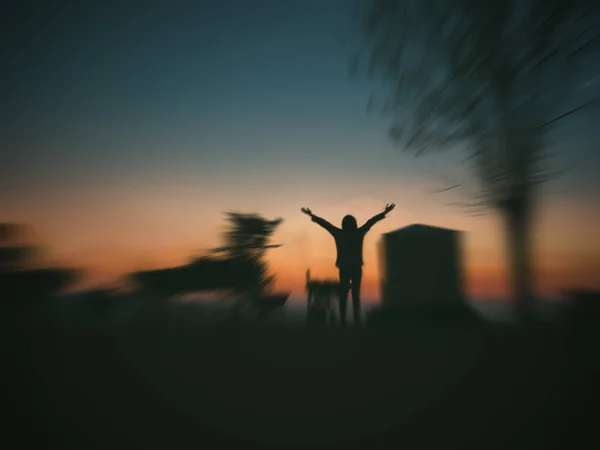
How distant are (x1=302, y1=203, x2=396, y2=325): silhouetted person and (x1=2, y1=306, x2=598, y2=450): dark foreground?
0.95 meters

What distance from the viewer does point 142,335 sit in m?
6.15

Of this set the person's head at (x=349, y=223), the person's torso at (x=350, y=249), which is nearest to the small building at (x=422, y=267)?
the person's torso at (x=350, y=249)

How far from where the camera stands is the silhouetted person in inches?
240

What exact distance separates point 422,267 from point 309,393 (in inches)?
378

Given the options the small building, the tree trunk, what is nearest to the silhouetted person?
the tree trunk

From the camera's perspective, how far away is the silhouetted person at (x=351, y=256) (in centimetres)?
609

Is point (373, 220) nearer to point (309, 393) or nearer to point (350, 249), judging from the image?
point (350, 249)

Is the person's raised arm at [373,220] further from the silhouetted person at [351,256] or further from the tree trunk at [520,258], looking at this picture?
the tree trunk at [520,258]

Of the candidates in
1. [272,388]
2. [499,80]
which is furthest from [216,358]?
[499,80]

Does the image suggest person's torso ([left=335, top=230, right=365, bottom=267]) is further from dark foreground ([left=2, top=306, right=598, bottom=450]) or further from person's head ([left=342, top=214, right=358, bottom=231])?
dark foreground ([left=2, top=306, right=598, bottom=450])

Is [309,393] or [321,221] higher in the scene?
[321,221]

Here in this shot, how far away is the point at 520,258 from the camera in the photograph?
16.4 feet

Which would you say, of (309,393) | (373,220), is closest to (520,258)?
(373,220)

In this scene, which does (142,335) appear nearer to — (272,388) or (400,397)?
(272,388)
